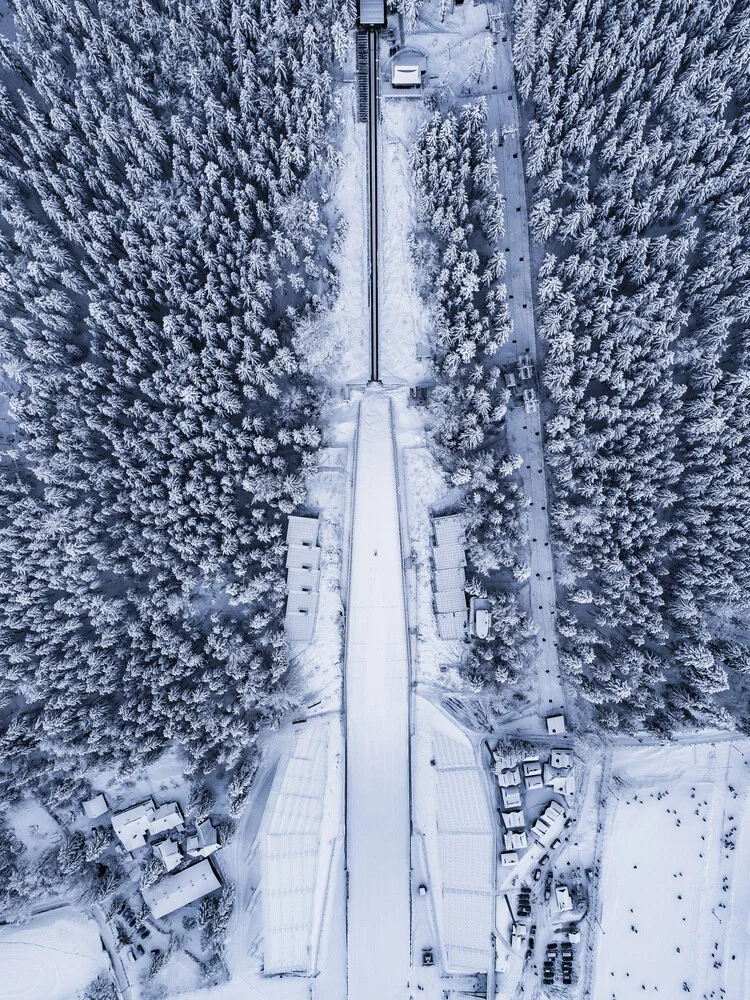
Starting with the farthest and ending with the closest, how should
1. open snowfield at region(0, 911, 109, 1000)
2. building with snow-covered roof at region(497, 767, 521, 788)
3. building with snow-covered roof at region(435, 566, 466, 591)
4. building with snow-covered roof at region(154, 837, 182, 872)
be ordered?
building with snow-covered roof at region(435, 566, 466, 591) < building with snow-covered roof at region(497, 767, 521, 788) < building with snow-covered roof at region(154, 837, 182, 872) < open snowfield at region(0, 911, 109, 1000)

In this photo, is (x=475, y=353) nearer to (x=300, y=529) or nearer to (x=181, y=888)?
(x=300, y=529)

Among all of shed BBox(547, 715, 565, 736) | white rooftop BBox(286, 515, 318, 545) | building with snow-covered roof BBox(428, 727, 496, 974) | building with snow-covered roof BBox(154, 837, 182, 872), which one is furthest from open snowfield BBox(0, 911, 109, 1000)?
shed BBox(547, 715, 565, 736)

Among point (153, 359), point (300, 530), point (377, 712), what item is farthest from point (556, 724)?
point (153, 359)

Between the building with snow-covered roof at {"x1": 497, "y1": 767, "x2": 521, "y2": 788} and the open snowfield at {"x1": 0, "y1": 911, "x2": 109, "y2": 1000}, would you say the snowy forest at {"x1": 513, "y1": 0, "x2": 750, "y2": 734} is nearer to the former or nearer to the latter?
the building with snow-covered roof at {"x1": 497, "y1": 767, "x2": 521, "y2": 788}

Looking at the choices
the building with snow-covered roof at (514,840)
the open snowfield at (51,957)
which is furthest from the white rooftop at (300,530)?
the open snowfield at (51,957)

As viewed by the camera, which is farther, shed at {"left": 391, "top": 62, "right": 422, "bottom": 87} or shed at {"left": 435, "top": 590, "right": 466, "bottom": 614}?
shed at {"left": 435, "top": 590, "right": 466, "bottom": 614}

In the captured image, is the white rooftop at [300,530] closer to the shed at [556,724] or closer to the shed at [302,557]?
the shed at [302,557]

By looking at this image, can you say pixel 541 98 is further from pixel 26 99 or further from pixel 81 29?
pixel 26 99
